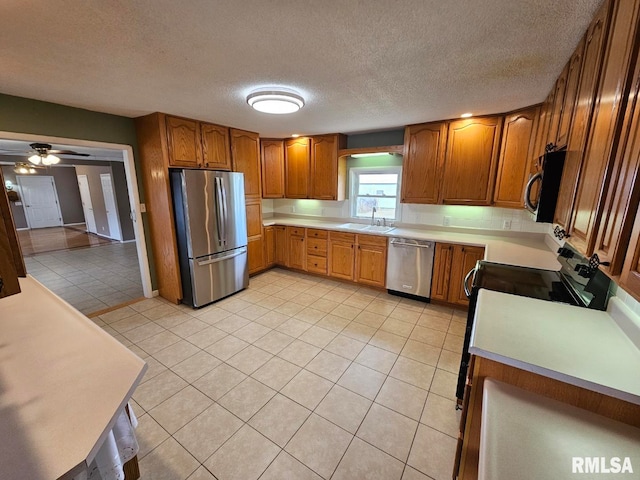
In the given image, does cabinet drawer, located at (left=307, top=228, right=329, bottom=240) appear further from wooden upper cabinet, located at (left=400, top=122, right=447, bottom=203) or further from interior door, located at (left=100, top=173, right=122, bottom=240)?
interior door, located at (left=100, top=173, right=122, bottom=240)

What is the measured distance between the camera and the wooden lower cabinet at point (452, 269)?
9.78ft

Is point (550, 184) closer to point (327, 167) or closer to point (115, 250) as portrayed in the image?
point (327, 167)

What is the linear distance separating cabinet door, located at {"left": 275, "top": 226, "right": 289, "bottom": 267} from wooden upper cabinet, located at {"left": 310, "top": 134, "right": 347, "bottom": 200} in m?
0.85

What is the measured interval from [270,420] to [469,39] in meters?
2.59

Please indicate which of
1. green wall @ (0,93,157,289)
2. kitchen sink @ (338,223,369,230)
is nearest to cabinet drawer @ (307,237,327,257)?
kitchen sink @ (338,223,369,230)

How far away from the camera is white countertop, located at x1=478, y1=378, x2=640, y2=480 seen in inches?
27.7

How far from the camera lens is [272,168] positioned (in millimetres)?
4539

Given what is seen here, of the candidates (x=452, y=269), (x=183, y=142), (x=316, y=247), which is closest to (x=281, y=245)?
(x=316, y=247)

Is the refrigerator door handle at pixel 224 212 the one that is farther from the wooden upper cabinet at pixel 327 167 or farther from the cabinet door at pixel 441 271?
the cabinet door at pixel 441 271

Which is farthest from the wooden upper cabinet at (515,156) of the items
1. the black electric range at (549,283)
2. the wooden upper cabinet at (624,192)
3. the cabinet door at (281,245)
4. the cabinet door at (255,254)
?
the cabinet door at (255,254)

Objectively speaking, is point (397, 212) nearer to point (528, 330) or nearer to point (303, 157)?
point (303, 157)

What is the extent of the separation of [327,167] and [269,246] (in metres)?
1.67

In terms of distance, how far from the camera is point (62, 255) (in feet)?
18.9

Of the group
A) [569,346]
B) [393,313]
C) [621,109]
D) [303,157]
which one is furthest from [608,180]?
[303,157]
